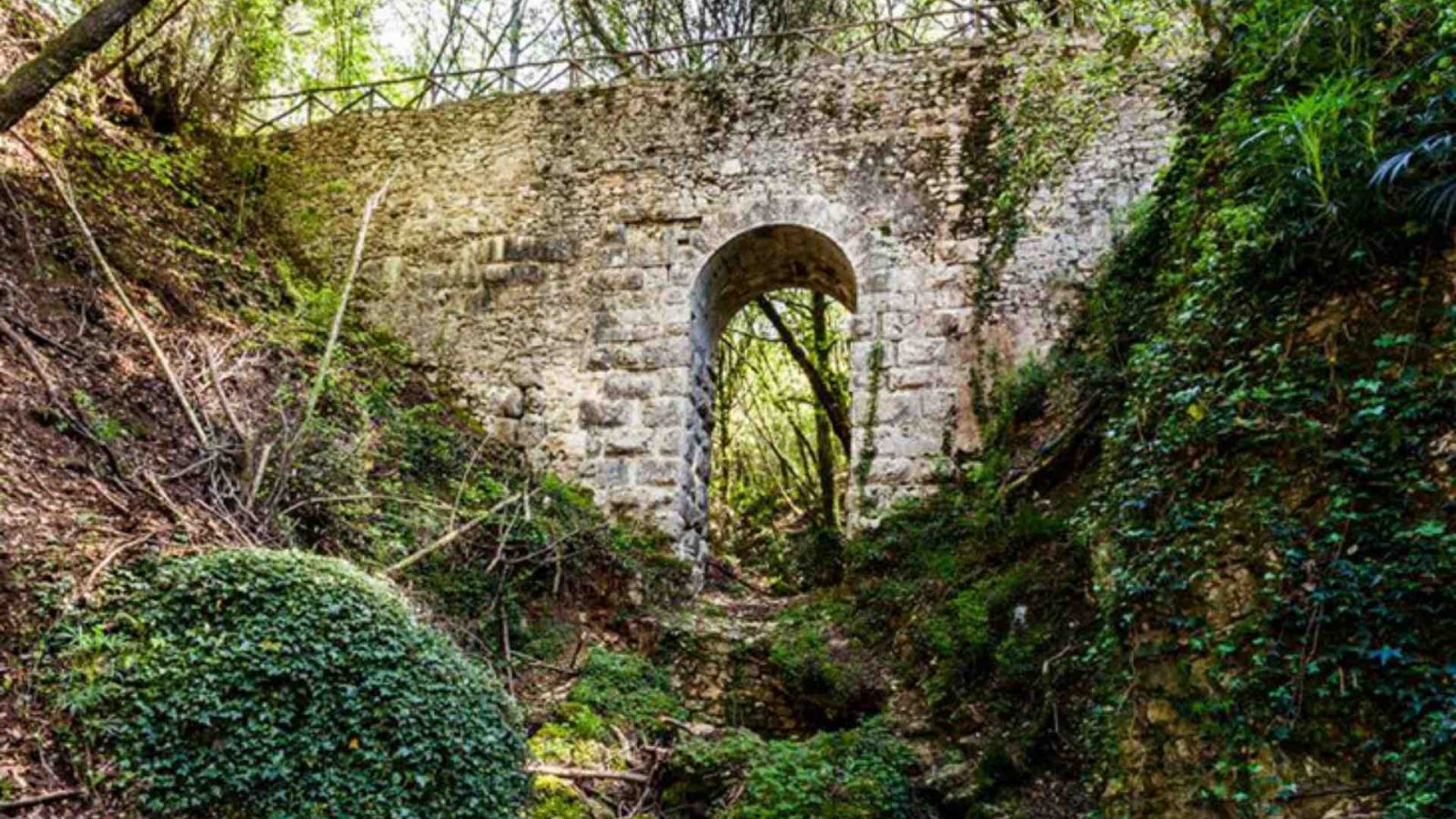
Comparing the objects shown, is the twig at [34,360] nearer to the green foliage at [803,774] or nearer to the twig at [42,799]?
the twig at [42,799]

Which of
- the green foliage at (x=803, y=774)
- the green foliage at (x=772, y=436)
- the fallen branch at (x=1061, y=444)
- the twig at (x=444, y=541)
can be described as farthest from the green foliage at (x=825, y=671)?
the green foliage at (x=772, y=436)

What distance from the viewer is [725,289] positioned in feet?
27.8

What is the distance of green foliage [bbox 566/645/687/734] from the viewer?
5.16 meters

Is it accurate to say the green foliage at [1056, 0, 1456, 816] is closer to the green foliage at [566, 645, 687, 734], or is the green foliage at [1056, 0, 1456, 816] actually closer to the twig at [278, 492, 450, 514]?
the green foliage at [566, 645, 687, 734]

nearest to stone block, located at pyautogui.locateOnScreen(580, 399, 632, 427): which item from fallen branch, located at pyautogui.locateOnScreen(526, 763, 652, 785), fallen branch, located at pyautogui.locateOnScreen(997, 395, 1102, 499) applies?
fallen branch, located at pyautogui.locateOnScreen(997, 395, 1102, 499)

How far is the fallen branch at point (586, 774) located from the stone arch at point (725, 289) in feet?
8.86

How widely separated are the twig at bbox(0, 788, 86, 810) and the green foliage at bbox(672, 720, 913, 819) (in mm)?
2517

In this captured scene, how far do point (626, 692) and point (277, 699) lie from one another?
2.40 m

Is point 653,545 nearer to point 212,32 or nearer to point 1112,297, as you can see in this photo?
point 1112,297

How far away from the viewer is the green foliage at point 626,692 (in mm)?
5156

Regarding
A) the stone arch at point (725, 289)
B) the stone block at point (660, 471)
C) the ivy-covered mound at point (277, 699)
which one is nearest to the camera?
the ivy-covered mound at point (277, 699)

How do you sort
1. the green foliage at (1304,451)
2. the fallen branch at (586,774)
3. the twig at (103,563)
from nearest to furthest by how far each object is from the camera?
1. the green foliage at (1304,451)
2. the twig at (103,563)
3. the fallen branch at (586,774)

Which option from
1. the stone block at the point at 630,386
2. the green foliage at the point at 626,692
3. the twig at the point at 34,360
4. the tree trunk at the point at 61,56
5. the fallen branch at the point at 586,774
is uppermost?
the tree trunk at the point at 61,56

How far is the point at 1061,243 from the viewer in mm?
7168
